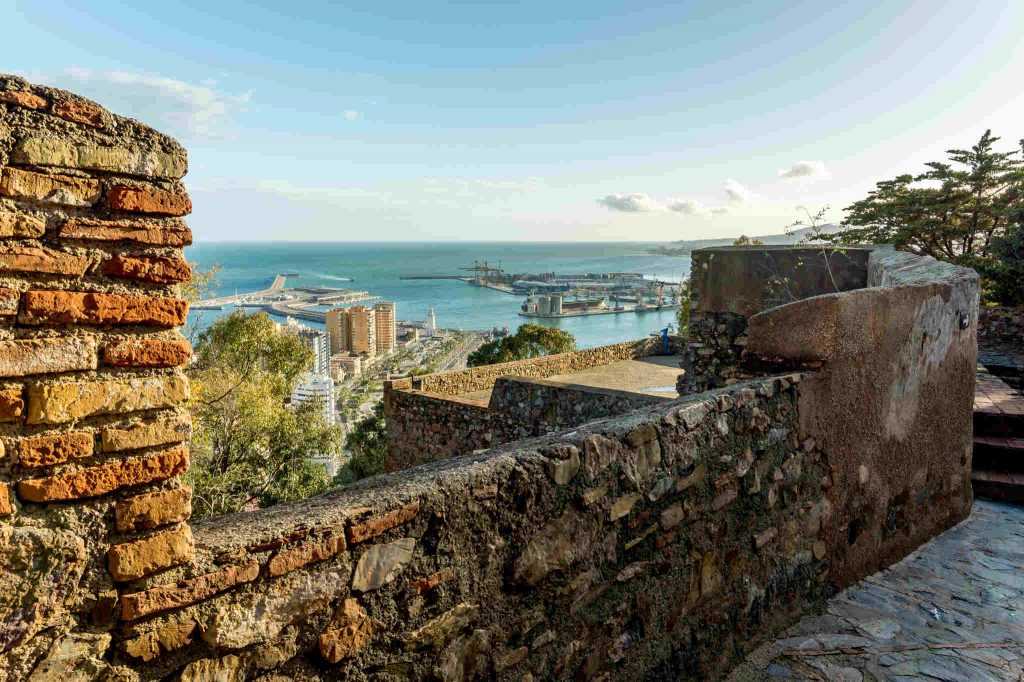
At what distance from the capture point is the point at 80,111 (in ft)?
4.41

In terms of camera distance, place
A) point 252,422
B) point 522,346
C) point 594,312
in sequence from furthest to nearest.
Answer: point 594,312
point 522,346
point 252,422

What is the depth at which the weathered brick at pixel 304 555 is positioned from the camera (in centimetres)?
157

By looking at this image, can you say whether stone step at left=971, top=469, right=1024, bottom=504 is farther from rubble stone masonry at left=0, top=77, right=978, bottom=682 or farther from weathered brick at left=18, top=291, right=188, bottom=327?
weathered brick at left=18, top=291, right=188, bottom=327

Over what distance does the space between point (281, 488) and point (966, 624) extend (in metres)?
10.8

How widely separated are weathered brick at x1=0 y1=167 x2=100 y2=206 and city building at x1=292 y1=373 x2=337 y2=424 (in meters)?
13.3

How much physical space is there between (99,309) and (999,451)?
652 cm

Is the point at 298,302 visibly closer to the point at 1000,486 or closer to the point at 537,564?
the point at 1000,486

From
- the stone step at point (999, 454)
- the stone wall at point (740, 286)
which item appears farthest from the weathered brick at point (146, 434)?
the stone step at point (999, 454)

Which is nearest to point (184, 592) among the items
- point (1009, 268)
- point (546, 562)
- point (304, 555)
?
point (304, 555)

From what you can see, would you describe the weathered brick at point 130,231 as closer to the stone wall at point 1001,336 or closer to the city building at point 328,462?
the stone wall at point 1001,336

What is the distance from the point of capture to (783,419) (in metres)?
3.15

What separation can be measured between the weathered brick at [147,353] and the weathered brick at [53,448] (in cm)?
16

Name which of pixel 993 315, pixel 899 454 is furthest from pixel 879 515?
pixel 993 315

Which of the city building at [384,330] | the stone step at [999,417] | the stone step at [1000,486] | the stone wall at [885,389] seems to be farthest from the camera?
the city building at [384,330]
